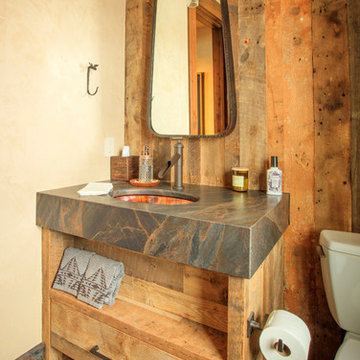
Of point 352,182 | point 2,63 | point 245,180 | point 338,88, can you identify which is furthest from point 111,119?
point 352,182

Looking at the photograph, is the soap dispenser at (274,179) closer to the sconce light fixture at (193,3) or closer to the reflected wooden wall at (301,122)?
the reflected wooden wall at (301,122)

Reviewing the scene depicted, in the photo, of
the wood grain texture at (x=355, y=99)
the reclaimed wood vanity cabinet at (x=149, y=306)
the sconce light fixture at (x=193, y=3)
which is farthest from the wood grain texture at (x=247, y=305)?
the sconce light fixture at (x=193, y=3)

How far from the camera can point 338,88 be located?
1.09 meters

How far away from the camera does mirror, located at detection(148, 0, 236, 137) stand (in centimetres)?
131

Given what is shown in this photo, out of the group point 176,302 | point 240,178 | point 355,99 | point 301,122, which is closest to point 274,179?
point 240,178

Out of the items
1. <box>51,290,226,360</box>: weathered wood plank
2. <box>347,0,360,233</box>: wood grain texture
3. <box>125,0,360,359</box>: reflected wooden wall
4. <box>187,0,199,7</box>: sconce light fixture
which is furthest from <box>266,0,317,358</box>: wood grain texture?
<box>51,290,226,360</box>: weathered wood plank

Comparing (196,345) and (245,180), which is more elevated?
(245,180)

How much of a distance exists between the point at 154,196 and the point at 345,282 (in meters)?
0.87

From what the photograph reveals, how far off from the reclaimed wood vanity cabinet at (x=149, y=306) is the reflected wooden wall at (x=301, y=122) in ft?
0.50

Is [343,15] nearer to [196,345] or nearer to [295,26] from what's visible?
[295,26]

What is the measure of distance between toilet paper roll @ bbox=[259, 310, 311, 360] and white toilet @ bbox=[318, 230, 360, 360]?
0.24 m

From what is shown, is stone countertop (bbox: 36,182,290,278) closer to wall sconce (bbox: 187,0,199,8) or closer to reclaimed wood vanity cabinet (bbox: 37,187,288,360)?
reclaimed wood vanity cabinet (bbox: 37,187,288,360)

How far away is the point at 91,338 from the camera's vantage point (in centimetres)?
114

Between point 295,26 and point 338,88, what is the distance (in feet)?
1.13
